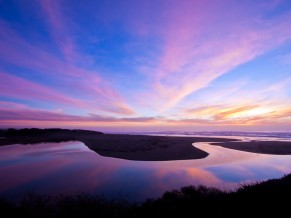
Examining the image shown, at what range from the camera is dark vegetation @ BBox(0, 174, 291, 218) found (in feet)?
24.1

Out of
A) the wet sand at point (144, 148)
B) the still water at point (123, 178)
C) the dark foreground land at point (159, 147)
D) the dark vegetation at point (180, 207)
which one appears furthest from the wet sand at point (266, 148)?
the dark vegetation at point (180, 207)

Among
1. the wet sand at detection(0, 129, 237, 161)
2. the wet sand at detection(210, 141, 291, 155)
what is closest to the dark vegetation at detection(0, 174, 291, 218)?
the wet sand at detection(0, 129, 237, 161)

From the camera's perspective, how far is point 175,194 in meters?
10.1

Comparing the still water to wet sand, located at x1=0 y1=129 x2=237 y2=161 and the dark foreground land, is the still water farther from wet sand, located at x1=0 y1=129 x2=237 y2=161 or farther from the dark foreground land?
the dark foreground land

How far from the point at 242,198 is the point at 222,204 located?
1157 millimetres

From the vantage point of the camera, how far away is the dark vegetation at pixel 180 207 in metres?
7.35

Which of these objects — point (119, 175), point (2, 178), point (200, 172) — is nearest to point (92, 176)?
point (119, 175)

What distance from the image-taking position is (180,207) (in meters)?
7.89

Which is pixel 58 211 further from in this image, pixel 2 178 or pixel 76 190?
pixel 2 178

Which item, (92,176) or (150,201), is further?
(92,176)

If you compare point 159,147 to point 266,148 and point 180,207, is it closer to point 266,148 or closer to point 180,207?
point 266,148

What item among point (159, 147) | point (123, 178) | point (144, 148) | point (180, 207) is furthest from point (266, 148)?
point (180, 207)

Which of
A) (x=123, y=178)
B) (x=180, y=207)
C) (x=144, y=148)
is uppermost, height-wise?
(x=144, y=148)

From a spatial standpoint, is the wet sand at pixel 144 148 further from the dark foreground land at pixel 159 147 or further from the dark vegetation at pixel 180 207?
the dark vegetation at pixel 180 207
